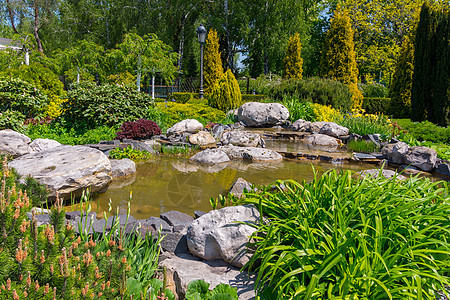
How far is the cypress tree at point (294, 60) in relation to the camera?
19.9 meters

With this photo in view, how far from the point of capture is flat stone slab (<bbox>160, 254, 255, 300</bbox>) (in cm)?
203

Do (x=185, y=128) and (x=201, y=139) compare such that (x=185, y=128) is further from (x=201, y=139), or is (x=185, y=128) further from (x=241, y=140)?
(x=241, y=140)

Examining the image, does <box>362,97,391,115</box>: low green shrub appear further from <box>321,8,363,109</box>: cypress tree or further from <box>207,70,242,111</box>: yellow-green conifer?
<box>207,70,242,111</box>: yellow-green conifer

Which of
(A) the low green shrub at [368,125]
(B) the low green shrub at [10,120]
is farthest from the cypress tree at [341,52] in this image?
(B) the low green shrub at [10,120]

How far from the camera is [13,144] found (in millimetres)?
6043

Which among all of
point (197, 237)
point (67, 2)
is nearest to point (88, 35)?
point (67, 2)

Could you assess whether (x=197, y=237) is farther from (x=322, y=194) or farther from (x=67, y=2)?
(x=67, y=2)

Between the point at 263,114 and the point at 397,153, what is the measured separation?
5381 mm

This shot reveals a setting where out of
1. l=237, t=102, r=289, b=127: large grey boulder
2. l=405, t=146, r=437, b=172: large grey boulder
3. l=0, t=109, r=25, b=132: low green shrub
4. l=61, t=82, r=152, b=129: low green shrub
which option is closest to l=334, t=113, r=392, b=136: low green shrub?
l=237, t=102, r=289, b=127: large grey boulder

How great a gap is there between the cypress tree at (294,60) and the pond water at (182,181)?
14.2m

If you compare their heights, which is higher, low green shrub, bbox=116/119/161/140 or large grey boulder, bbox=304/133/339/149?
low green shrub, bbox=116/119/161/140

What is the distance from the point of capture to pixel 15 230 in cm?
133

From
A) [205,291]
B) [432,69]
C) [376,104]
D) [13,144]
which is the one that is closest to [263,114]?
[432,69]

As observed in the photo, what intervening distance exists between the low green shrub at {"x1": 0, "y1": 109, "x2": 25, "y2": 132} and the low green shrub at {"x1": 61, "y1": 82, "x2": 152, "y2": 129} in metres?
1.16
